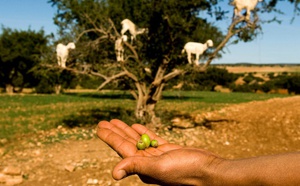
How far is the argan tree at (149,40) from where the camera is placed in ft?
36.9

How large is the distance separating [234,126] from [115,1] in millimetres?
7462

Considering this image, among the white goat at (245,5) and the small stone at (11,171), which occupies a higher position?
the white goat at (245,5)

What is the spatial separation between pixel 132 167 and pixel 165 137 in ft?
26.2

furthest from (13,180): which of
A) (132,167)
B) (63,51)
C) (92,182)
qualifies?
(63,51)

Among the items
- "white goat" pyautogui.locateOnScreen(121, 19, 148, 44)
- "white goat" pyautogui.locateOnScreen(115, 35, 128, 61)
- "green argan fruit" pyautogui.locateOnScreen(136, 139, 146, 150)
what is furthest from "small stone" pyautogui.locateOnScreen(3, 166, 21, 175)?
"white goat" pyautogui.locateOnScreen(121, 19, 148, 44)

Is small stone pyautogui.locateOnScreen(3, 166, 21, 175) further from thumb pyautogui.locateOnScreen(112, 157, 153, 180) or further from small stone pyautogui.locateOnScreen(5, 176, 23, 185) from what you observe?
thumb pyautogui.locateOnScreen(112, 157, 153, 180)

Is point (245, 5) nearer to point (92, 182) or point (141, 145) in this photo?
point (92, 182)

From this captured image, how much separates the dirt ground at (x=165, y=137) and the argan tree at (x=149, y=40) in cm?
188

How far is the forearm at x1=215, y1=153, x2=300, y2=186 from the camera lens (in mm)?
2375

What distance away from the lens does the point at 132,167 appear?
3.05 m

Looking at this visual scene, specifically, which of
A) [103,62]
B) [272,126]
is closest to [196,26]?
[103,62]

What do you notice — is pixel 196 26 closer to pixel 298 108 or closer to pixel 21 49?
pixel 298 108

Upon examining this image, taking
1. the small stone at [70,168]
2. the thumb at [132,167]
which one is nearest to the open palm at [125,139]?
the thumb at [132,167]

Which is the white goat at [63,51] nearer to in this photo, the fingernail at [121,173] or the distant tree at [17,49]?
the fingernail at [121,173]
